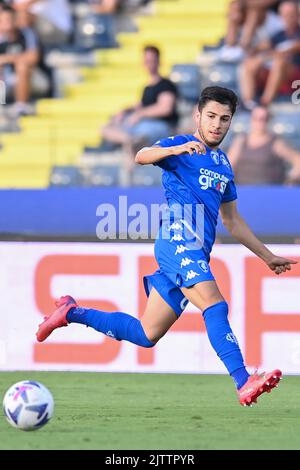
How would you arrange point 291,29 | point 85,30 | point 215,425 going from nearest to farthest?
point 215,425 → point 291,29 → point 85,30

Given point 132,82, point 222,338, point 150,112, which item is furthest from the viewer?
point 132,82

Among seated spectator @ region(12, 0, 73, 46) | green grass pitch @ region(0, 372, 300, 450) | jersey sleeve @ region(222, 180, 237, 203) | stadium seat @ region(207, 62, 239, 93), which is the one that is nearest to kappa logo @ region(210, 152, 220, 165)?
jersey sleeve @ region(222, 180, 237, 203)

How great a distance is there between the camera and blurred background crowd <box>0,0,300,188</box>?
35.8ft

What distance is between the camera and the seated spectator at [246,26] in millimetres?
12328

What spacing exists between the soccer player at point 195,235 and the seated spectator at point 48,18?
23.0 feet

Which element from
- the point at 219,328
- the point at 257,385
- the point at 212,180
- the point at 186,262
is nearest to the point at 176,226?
the point at 186,262

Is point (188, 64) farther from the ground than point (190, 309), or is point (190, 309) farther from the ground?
point (188, 64)

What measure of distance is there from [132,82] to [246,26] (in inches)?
57.5

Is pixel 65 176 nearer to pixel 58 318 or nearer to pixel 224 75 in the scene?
pixel 224 75

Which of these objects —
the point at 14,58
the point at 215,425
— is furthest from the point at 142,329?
the point at 14,58

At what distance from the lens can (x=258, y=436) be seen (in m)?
6.20

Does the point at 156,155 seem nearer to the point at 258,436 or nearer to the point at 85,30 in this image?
the point at 258,436

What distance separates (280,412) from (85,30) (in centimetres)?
Answer: 724

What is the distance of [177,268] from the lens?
21.5 feet
